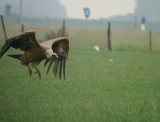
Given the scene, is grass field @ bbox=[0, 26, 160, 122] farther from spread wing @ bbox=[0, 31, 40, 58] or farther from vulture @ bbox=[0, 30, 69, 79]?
spread wing @ bbox=[0, 31, 40, 58]

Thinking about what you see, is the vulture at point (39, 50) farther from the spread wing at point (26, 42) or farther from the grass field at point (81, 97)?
the grass field at point (81, 97)

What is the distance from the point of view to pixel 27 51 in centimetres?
Answer: 874

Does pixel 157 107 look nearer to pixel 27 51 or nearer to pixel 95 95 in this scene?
pixel 95 95

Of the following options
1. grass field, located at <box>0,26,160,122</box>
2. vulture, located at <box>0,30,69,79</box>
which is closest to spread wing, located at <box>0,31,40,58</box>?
vulture, located at <box>0,30,69,79</box>

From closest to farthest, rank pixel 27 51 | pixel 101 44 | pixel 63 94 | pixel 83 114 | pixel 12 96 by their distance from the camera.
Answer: pixel 83 114 < pixel 12 96 < pixel 63 94 < pixel 27 51 < pixel 101 44

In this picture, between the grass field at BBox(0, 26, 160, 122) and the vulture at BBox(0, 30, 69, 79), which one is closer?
the grass field at BBox(0, 26, 160, 122)

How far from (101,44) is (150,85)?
21.0 meters

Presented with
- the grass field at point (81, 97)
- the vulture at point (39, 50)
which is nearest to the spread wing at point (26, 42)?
the vulture at point (39, 50)

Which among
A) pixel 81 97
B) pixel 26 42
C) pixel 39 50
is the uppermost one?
pixel 26 42

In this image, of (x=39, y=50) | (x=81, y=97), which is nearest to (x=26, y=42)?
(x=39, y=50)

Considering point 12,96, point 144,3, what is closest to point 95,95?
point 12,96

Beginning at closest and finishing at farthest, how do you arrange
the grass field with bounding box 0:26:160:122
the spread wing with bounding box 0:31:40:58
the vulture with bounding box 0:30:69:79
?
1. the grass field with bounding box 0:26:160:122
2. the spread wing with bounding box 0:31:40:58
3. the vulture with bounding box 0:30:69:79

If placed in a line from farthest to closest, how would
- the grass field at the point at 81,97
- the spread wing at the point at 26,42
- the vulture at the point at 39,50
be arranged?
the vulture at the point at 39,50, the spread wing at the point at 26,42, the grass field at the point at 81,97

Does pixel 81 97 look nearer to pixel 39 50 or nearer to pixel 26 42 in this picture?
pixel 39 50
